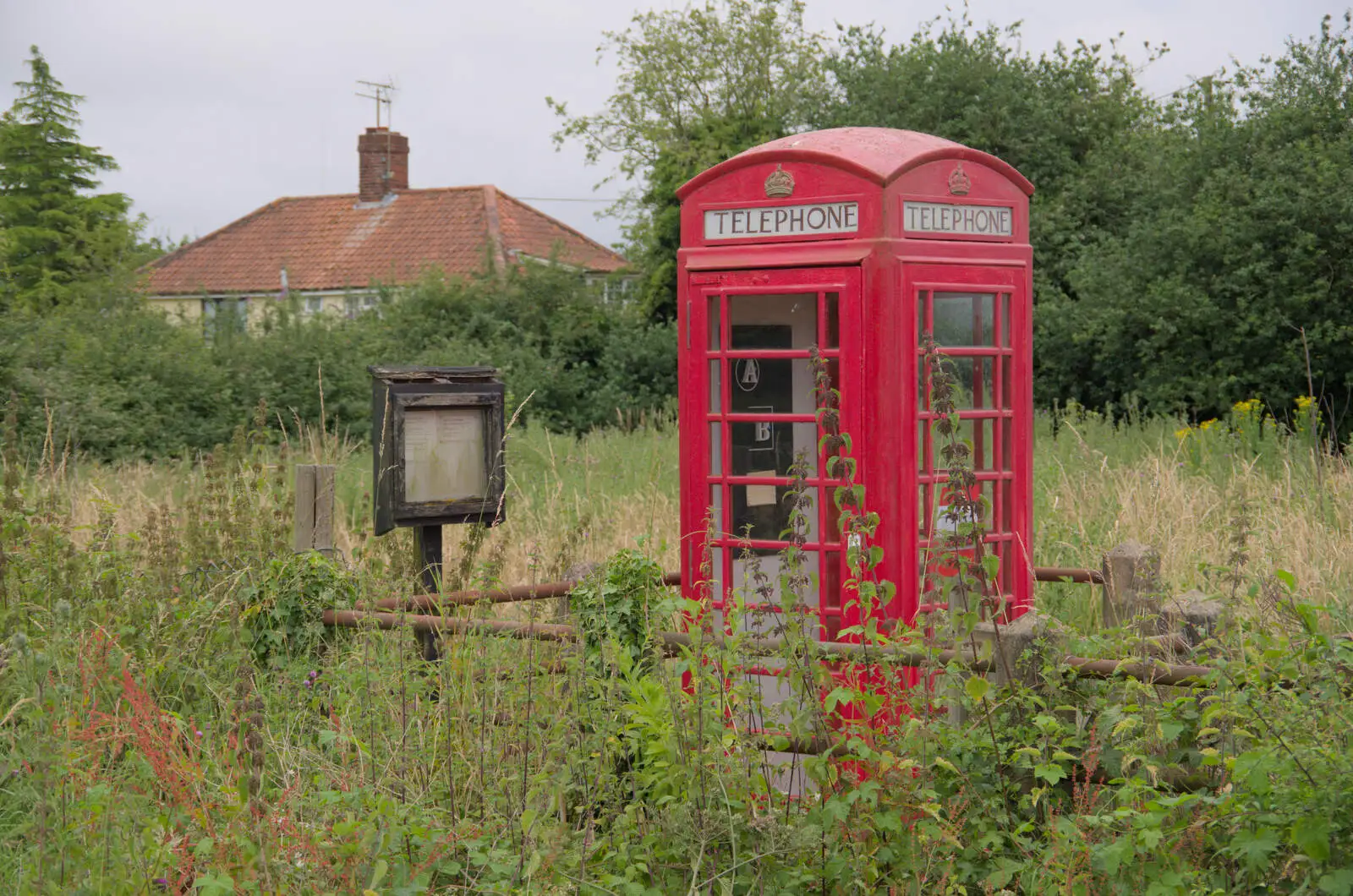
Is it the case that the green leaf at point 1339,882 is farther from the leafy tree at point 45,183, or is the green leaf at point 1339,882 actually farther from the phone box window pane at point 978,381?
the leafy tree at point 45,183

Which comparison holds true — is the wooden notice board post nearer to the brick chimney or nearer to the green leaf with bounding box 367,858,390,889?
the green leaf with bounding box 367,858,390,889

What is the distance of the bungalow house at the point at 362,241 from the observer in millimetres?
30984

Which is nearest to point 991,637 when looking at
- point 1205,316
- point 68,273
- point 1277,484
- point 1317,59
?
point 1277,484

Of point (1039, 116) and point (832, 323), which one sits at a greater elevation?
point (1039, 116)

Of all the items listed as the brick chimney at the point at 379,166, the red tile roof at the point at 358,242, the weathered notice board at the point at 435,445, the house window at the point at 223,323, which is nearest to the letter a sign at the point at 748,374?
the weathered notice board at the point at 435,445

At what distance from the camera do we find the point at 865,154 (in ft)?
15.1

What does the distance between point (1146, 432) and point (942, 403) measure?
9642 millimetres

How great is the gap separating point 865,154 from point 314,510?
2.80 meters

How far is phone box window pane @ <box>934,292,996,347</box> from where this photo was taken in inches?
185

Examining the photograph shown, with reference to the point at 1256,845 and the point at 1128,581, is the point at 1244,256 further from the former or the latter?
the point at 1256,845

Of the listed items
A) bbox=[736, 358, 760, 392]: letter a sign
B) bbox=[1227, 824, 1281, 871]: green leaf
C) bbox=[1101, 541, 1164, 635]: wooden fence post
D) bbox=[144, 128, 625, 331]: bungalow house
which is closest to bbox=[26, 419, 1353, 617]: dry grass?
bbox=[1101, 541, 1164, 635]: wooden fence post

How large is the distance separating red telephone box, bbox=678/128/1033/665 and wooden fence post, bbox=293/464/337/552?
5.34ft

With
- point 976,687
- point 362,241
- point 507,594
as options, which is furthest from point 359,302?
point 976,687

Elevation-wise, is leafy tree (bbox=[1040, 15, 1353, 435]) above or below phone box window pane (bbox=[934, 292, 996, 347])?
above
